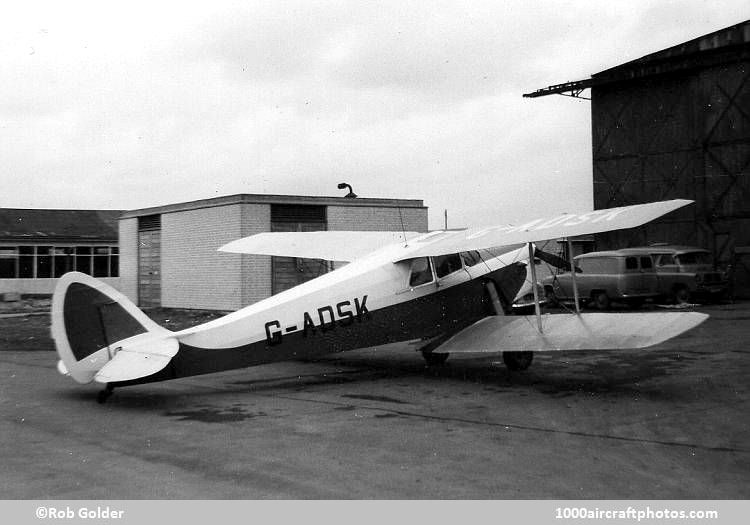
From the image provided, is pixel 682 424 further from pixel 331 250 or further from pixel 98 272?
pixel 98 272

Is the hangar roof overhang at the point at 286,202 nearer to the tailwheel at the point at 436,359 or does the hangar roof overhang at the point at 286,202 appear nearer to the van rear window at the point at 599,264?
the van rear window at the point at 599,264

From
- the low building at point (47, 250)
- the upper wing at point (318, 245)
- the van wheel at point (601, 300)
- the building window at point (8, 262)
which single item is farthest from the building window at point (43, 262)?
the upper wing at point (318, 245)

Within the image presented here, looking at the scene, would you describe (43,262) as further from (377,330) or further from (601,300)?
(377,330)

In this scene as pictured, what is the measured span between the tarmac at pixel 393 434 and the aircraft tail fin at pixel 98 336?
56 cm

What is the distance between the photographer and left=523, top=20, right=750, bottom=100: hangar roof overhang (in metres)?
30.7

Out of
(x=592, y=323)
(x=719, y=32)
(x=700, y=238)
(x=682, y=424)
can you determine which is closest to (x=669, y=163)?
(x=700, y=238)

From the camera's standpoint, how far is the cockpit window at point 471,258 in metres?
13.4

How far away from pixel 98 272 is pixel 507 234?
133ft

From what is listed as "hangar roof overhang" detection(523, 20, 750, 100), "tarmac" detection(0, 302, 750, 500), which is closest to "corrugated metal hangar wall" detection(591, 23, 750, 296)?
"hangar roof overhang" detection(523, 20, 750, 100)

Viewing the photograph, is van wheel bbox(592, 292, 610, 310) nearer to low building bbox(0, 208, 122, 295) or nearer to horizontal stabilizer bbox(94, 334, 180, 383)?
horizontal stabilizer bbox(94, 334, 180, 383)

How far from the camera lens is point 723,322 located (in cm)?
2044

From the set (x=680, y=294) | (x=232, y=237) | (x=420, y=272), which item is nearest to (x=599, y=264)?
(x=680, y=294)

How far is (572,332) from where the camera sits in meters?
11.3

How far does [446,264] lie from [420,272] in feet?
2.14
